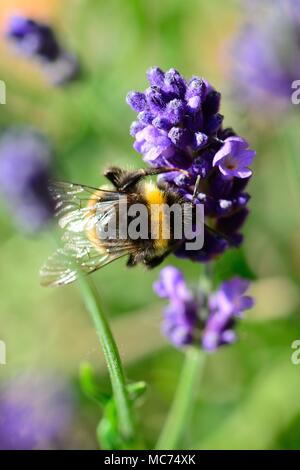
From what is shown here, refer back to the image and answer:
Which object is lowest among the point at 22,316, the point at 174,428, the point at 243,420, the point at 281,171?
the point at 174,428

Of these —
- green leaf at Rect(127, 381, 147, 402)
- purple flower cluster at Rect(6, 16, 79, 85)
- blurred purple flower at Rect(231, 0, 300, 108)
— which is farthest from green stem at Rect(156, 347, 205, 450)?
purple flower cluster at Rect(6, 16, 79, 85)

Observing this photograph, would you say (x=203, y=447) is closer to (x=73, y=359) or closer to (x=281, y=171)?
(x=73, y=359)

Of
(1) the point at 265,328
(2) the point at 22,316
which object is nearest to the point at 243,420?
(1) the point at 265,328

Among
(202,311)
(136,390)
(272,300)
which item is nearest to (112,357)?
(136,390)

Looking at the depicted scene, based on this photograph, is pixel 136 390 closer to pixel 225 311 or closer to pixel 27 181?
pixel 225 311

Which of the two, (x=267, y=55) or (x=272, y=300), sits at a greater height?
(x=267, y=55)

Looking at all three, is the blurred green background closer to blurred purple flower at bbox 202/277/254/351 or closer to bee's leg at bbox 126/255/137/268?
blurred purple flower at bbox 202/277/254/351

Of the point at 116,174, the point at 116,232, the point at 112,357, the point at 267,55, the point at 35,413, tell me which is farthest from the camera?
the point at 267,55
